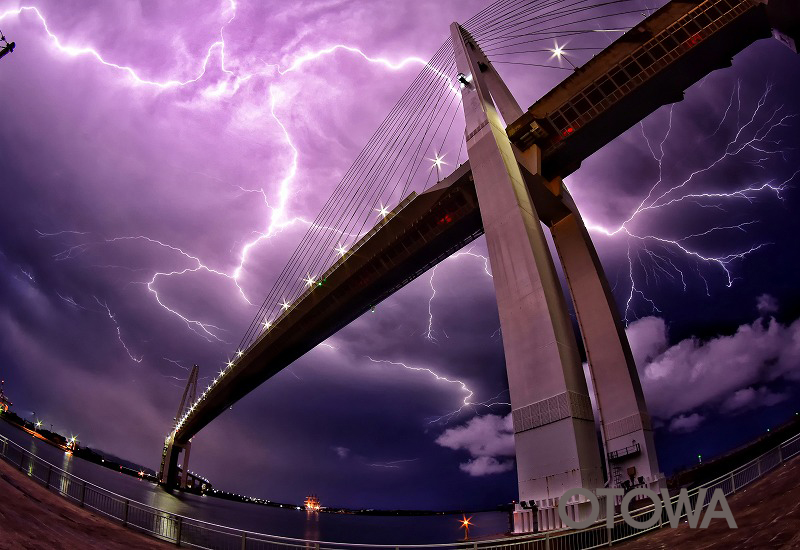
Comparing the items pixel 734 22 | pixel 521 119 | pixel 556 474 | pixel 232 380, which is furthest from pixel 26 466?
pixel 232 380

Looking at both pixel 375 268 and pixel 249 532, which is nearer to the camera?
pixel 249 532

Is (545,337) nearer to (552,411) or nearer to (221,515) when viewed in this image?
(552,411)

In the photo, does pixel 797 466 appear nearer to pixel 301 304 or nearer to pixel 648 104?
pixel 648 104

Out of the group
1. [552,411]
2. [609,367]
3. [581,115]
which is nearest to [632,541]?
[552,411]

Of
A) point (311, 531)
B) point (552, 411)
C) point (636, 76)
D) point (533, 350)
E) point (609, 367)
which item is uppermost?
point (636, 76)

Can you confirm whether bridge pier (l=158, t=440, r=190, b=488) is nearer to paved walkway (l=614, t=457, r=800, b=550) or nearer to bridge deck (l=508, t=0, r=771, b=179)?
bridge deck (l=508, t=0, r=771, b=179)

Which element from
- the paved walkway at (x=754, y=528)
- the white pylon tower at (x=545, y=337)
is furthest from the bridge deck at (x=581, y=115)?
the paved walkway at (x=754, y=528)
